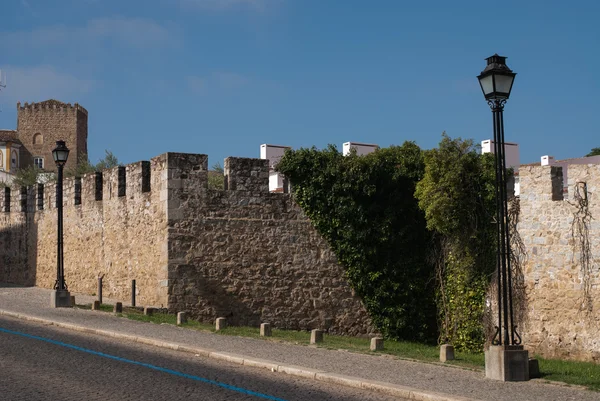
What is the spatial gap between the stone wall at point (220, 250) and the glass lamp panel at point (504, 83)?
883 centimetres

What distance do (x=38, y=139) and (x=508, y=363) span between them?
7502cm

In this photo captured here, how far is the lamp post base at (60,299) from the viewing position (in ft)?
60.2

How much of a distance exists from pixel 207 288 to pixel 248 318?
1247mm

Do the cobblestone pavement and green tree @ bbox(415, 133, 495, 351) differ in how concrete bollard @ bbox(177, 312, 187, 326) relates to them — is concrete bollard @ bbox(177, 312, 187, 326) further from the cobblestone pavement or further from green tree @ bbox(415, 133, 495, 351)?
green tree @ bbox(415, 133, 495, 351)

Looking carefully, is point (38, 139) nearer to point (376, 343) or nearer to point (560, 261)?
point (560, 261)

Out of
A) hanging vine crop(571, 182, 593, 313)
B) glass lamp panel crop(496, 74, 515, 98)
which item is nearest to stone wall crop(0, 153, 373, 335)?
hanging vine crop(571, 182, 593, 313)

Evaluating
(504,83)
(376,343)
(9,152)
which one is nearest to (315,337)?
(376,343)

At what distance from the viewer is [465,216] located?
1683cm

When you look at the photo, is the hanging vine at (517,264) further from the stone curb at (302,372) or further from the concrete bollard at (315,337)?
the stone curb at (302,372)

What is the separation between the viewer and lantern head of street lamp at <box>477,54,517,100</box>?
1063 cm

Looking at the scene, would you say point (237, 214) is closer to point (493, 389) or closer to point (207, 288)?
point (207, 288)

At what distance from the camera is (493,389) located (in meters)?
9.28

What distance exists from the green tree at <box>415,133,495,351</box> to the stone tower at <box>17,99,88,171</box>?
65892 millimetres

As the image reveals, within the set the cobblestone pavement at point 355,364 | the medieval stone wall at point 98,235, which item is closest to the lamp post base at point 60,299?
the cobblestone pavement at point 355,364
